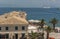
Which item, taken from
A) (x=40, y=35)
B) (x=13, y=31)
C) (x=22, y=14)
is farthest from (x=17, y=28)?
(x=22, y=14)

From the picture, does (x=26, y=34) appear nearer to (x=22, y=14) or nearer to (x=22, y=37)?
(x=22, y=37)

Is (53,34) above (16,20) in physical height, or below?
below

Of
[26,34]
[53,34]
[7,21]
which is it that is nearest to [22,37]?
[26,34]

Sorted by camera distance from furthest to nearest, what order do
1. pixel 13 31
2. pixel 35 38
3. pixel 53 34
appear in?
pixel 53 34, pixel 13 31, pixel 35 38

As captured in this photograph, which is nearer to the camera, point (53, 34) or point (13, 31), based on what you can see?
point (13, 31)

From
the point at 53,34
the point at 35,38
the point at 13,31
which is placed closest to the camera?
the point at 35,38

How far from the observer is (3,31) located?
54344mm

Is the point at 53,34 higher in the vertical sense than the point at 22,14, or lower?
lower

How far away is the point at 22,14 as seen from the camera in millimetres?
62875

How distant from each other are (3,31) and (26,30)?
14.9ft

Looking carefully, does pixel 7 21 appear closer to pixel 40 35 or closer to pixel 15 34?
pixel 15 34

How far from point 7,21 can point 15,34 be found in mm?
3196

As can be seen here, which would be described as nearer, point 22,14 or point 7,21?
point 7,21

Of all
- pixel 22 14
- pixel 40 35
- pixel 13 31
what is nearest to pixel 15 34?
pixel 13 31
